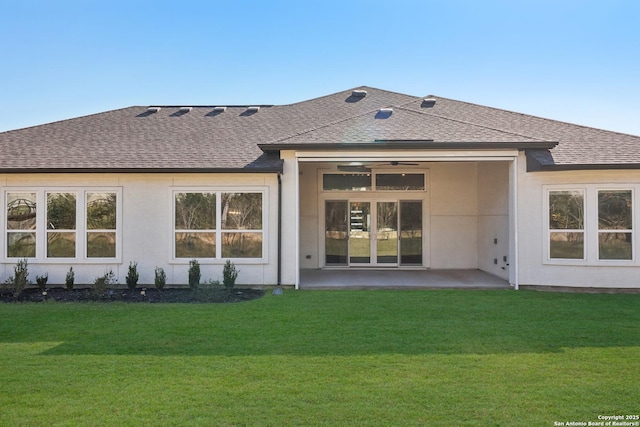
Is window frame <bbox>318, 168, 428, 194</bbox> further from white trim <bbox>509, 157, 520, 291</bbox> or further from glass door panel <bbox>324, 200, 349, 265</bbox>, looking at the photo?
white trim <bbox>509, 157, 520, 291</bbox>

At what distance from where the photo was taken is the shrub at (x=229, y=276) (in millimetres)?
10906

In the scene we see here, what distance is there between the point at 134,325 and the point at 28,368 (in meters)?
2.25

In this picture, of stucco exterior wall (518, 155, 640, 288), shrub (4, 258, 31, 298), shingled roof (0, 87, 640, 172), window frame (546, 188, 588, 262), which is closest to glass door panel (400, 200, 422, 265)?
shingled roof (0, 87, 640, 172)

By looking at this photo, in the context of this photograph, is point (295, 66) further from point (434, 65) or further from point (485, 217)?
point (485, 217)

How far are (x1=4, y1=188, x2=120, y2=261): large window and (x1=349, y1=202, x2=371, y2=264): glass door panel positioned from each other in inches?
292

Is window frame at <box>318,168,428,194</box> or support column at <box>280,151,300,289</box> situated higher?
window frame at <box>318,168,428,194</box>

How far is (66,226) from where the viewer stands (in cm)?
1181

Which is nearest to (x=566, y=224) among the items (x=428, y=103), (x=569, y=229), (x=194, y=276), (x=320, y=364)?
(x=569, y=229)

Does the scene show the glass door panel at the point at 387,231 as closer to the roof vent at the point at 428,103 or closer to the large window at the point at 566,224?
the roof vent at the point at 428,103

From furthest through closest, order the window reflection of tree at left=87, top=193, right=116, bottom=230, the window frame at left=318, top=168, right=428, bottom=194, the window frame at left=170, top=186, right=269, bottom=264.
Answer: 1. the window frame at left=318, top=168, right=428, bottom=194
2. the window reflection of tree at left=87, top=193, right=116, bottom=230
3. the window frame at left=170, top=186, right=269, bottom=264

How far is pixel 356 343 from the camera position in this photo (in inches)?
253

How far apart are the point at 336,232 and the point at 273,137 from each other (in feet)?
13.0

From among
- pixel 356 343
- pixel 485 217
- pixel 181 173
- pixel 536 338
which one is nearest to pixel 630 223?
pixel 485 217

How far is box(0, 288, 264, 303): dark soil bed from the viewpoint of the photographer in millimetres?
10000
